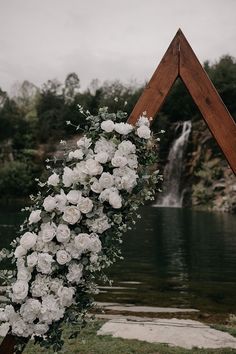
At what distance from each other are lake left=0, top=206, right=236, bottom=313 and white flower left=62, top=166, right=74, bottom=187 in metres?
7.49

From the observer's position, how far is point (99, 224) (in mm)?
4715

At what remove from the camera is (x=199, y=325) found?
9.56 metres

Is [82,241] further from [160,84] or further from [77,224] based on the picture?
[160,84]

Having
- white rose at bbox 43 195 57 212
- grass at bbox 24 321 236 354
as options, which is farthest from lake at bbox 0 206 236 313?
white rose at bbox 43 195 57 212

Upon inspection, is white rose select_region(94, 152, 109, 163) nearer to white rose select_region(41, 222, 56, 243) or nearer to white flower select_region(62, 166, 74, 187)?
white flower select_region(62, 166, 74, 187)

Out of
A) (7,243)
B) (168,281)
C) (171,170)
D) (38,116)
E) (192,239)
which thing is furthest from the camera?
(38,116)

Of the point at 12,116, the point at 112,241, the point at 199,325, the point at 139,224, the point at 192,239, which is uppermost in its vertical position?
the point at 12,116

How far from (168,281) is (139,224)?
69.3 feet

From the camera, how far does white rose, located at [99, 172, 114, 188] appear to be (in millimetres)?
4758

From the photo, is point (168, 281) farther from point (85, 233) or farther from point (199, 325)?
point (85, 233)

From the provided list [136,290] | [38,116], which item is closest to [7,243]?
[136,290]

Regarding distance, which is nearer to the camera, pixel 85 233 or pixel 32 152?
pixel 85 233

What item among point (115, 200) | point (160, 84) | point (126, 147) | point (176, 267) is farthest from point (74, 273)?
point (176, 267)

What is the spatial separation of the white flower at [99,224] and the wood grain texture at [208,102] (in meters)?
1.43
